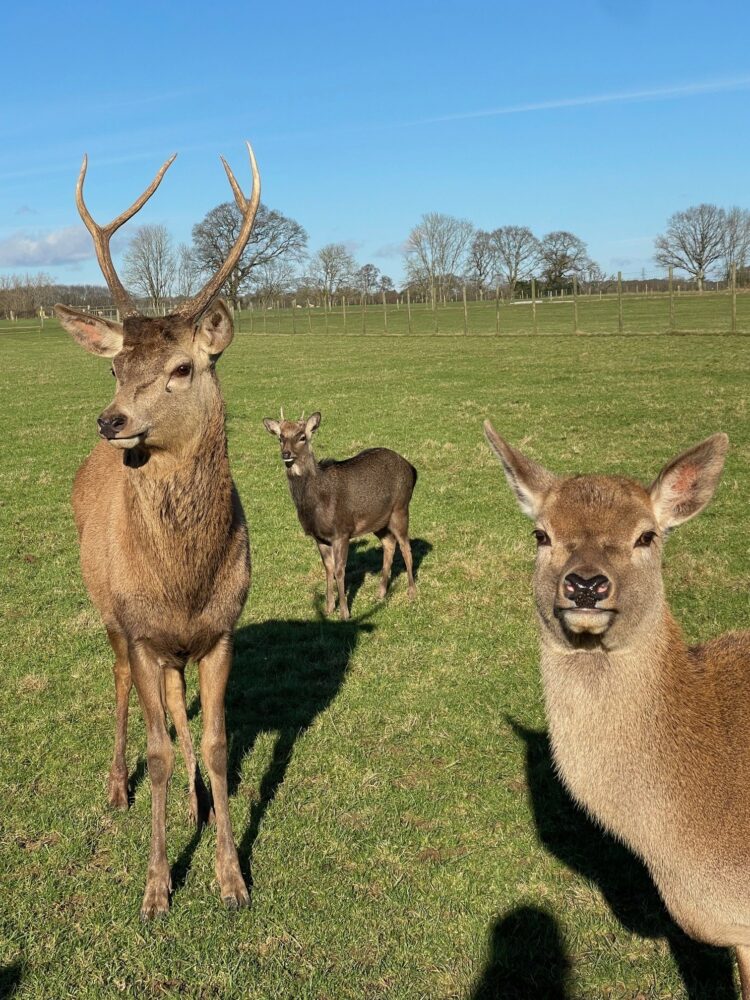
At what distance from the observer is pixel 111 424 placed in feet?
13.4

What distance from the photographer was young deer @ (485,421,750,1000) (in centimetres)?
315

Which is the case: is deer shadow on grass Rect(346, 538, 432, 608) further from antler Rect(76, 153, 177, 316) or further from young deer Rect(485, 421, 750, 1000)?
young deer Rect(485, 421, 750, 1000)

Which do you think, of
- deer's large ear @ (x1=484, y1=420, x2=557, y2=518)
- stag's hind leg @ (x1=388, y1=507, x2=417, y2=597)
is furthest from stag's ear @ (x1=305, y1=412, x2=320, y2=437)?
deer's large ear @ (x1=484, y1=420, x2=557, y2=518)

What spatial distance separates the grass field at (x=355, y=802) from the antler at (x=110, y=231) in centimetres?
299

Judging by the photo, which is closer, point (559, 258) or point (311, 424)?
point (311, 424)

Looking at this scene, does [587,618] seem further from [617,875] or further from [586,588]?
[617,875]

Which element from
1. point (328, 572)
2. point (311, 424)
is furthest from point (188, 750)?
point (311, 424)

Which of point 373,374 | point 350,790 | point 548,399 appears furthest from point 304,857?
point 373,374

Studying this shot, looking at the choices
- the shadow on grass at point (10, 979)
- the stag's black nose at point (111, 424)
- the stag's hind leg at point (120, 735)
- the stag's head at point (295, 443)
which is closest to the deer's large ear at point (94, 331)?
the stag's black nose at point (111, 424)

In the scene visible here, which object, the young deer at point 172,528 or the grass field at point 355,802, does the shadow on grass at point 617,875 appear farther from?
the young deer at point 172,528

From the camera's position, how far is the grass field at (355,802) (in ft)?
12.6

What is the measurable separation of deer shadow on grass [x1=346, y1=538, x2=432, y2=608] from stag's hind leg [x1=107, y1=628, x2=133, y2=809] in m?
3.63

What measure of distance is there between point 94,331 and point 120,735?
2501 millimetres

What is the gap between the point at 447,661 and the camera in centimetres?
700
